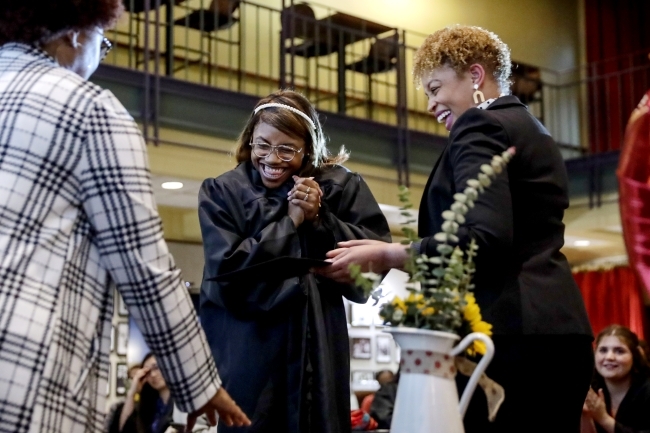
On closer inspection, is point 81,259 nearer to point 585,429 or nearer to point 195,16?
point 585,429

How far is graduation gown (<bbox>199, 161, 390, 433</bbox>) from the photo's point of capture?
8.04 feet

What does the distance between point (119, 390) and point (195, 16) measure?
394 centimetres

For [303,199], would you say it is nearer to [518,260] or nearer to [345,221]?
[345,221]

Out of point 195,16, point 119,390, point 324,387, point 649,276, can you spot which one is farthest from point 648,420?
point 119,390

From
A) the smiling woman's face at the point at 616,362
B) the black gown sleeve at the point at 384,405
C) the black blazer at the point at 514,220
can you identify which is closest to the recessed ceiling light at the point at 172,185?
the black gown sleeve at the point at 384,405

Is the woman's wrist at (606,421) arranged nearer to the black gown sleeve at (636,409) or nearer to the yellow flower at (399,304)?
the black gown sleeve at (636,409)

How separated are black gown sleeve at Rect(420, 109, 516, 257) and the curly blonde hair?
0.22 m

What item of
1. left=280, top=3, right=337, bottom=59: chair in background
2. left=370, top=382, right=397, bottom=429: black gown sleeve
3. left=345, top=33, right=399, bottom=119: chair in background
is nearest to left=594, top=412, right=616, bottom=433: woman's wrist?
left=370, top=382, right=397, bottom=429: black gown sleeve

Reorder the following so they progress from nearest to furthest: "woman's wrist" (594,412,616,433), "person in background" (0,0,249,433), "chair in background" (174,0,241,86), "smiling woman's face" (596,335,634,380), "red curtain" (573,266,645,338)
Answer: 1. "person in background" (0,0,249,433)
2. "woman's wrist" (594,412,616,433)
3. "smiling woman's face" (596,335,634,380)
4. "chair in background" (174,0,241,86)
5. "red curtain" (573,266,645,338)

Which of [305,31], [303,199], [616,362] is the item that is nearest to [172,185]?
[305,31]

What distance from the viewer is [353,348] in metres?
11.2

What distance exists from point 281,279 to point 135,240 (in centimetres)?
76

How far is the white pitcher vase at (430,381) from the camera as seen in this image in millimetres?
1729

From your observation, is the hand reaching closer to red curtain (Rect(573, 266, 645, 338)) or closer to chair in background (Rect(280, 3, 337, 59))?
chair in background (Rect(280, 3, 337, 59))
